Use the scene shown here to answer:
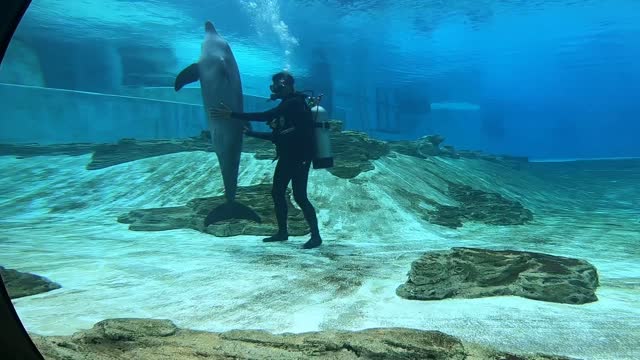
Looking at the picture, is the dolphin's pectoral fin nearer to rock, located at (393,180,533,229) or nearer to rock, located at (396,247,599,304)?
rock, located at (393,180,533,229)

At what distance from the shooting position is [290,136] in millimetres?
6027

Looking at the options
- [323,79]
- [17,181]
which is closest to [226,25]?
[323,79]

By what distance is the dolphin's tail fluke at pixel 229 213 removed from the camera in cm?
702

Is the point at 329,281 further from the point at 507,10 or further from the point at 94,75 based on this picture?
the point at 94,75

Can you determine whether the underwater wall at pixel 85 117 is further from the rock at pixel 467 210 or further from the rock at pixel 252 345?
the rock at pixel 252 345

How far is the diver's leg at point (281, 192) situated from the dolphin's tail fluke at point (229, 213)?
2.55ft

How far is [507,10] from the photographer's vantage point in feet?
48.9

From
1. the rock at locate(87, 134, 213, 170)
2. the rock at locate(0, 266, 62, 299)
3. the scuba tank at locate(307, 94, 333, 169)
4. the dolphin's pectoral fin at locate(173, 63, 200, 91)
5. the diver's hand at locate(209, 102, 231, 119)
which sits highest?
the dolphin's pectoral fin at locate(173, 63, 200, 91)

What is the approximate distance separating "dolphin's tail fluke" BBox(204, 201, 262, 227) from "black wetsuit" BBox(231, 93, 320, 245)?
906 millimetres

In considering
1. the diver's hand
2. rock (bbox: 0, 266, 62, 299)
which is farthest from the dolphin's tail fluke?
rock (bbox: 0, 266, 62, 299)

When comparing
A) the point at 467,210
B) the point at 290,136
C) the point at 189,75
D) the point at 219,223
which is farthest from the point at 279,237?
the point at 467,210

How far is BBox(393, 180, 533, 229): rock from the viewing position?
28.9 feet

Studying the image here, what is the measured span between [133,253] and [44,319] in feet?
8.17

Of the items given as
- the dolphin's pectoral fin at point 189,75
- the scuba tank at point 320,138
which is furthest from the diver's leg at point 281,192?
the dolphin's pectoral fin at point 189,75
